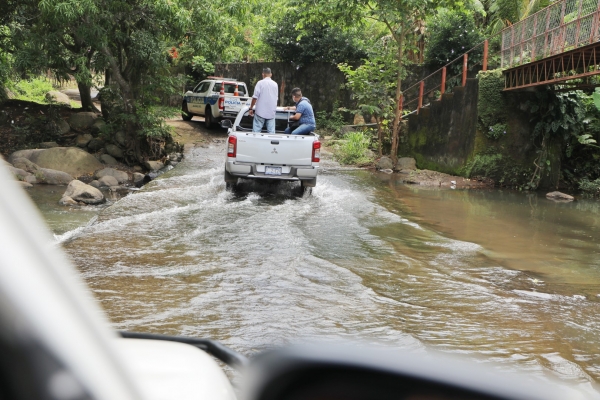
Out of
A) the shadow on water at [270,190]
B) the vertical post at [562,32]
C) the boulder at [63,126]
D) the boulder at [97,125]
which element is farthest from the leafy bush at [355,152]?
the boulder at [63,126]

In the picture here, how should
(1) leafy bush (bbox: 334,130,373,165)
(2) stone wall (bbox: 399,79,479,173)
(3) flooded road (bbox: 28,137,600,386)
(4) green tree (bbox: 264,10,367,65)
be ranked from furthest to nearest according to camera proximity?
(4) green tree (bbox: 264,10,367,65) < (1) leafy bush (bbox: 334,130,373,165) < (2) stone wall (bbox: 399,79,479,173) < (3) flooded road (bbox: 28,137,600,386)

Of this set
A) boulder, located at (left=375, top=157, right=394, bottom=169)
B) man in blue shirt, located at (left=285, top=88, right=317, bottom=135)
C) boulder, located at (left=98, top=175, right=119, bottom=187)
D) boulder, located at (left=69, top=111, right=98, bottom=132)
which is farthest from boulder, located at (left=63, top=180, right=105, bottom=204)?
boulder, located at (left=375, top=157, right=394, bottom=169)

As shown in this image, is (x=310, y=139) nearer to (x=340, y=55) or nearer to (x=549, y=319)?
(x=549, y=319)

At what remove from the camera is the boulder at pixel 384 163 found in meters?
17.9

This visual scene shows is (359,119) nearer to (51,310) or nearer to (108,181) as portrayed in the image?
(108,181)

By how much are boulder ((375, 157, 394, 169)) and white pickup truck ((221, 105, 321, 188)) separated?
6295mm

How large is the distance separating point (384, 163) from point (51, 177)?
8.80 meters

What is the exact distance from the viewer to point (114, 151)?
57.0ft

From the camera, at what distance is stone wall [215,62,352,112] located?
26531 millimetres

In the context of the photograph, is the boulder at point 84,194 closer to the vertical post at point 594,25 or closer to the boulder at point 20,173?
the boulder at point 20,173

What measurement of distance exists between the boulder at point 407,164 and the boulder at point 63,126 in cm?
984

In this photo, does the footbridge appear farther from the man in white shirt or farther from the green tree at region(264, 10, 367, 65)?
the green tree at region(264, 10, 367, 65)

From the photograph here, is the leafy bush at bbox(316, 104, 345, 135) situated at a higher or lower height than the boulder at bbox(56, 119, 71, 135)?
higher

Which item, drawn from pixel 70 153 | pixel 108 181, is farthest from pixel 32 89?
pixel 108 181
